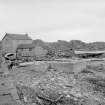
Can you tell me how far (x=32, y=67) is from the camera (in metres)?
8.77

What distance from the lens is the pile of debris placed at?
484 cm

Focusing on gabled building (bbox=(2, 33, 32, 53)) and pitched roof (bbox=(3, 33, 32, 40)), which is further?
pitched roof (bbox=(3, 33, 32, 40))

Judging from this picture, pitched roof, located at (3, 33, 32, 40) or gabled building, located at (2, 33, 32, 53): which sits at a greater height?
pitched roof, located at (3, 33, 32, 40)

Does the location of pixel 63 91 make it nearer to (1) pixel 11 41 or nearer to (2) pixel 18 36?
(1) pixel 11 41

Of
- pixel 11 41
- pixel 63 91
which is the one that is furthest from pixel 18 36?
pixel 63 91

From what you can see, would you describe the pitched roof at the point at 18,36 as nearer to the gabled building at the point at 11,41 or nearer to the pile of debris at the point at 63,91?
the gabled building at the point at 11,41

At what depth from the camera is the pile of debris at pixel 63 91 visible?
484 centimetres

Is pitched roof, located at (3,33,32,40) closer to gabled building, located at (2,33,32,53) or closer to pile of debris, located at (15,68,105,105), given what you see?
gabled building, located at (2,33,32,53)

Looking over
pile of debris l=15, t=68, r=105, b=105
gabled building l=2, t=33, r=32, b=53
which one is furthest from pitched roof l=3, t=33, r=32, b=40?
pile of debris l=15, t=68, r=105, b=105

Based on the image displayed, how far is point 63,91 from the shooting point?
524 cm

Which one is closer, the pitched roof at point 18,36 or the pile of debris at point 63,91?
the pile of debris at point 63,91

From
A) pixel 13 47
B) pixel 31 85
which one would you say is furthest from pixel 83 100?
pixel 13 47

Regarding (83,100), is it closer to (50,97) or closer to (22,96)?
(50,97)

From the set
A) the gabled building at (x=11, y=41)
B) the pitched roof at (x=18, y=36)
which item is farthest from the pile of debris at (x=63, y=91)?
the pitched roof at (x=18, y=36)
